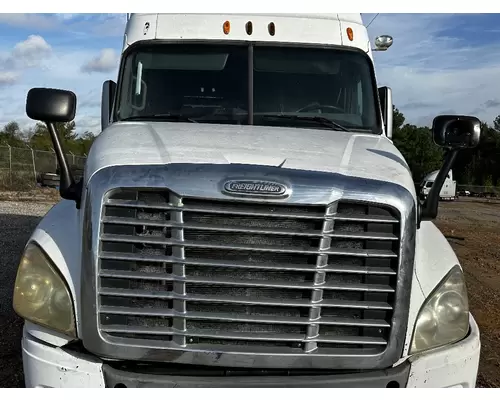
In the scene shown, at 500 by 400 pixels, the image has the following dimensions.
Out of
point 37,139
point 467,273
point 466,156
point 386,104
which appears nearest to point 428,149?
point 466,156

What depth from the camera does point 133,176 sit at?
307cm

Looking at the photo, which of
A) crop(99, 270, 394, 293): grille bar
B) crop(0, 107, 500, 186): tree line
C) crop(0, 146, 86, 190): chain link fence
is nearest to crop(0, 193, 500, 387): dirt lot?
crop(99, 270, 394, 293): grille bar

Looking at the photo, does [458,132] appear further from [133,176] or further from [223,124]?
[133,176]

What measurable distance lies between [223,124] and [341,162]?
3.87ft

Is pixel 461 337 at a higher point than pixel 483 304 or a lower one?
higher

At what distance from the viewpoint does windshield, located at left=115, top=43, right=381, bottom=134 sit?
15.1 ft

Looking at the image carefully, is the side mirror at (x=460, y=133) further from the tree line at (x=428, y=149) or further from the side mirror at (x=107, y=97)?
the tree line at (x=428, y=149)

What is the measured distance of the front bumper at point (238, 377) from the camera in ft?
10.1

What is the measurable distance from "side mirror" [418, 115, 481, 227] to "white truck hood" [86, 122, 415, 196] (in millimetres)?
216

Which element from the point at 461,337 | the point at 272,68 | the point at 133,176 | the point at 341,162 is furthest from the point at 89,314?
the point at 272,68

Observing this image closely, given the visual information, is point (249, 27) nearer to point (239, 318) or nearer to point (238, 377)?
point (239, 318)

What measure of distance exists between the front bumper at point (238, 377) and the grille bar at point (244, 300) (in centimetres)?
34

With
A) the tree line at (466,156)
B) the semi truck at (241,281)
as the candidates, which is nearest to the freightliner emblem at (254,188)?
the semi truck at (241,281)

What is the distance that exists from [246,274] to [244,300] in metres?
0.13
